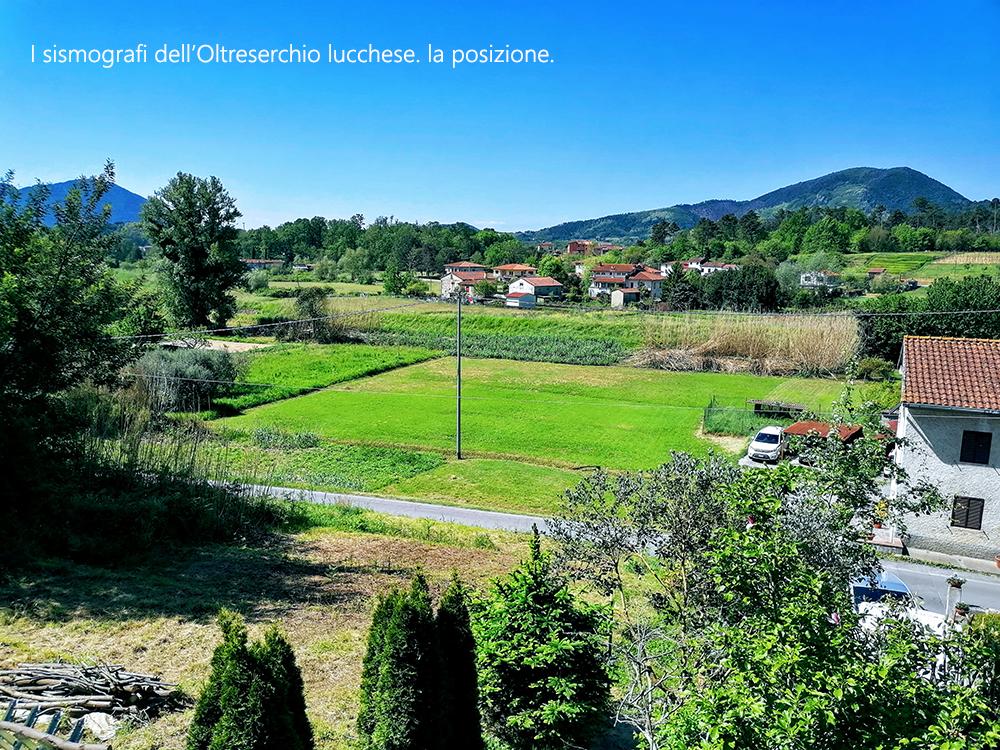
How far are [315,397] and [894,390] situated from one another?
97.8 feet

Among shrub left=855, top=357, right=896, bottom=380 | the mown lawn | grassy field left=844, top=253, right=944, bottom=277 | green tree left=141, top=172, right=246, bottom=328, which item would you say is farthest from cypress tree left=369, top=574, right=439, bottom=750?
grassy field left=844, top=253, right=944, bottom=277

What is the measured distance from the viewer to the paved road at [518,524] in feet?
53.3

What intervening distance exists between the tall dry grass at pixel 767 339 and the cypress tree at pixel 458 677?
45.1 m

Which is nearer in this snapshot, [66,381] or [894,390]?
[66,381]

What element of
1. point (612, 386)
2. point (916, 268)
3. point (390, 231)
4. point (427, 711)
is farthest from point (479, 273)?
point (427, 711)

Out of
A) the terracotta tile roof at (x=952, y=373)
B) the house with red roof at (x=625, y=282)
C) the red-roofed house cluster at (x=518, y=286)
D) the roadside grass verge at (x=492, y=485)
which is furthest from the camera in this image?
the house with red roof at (x=625, y=282)

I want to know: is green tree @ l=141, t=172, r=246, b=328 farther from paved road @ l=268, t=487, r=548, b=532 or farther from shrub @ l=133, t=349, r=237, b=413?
paved road @ l=268, t=487, r=548, b=532

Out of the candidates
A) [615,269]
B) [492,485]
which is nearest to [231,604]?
[492,485]

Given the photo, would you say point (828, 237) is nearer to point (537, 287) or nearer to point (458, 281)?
point (537, 287)

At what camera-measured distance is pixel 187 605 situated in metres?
12.1

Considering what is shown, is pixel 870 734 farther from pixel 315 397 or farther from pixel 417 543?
pixel 315 397

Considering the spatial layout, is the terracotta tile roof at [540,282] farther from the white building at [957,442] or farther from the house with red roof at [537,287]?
the white building at [957,442]

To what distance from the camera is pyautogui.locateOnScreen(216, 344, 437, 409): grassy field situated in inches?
1549

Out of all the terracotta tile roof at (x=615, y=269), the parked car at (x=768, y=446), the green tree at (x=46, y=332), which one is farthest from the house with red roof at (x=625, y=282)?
the green tree at (x=46, y=332)
